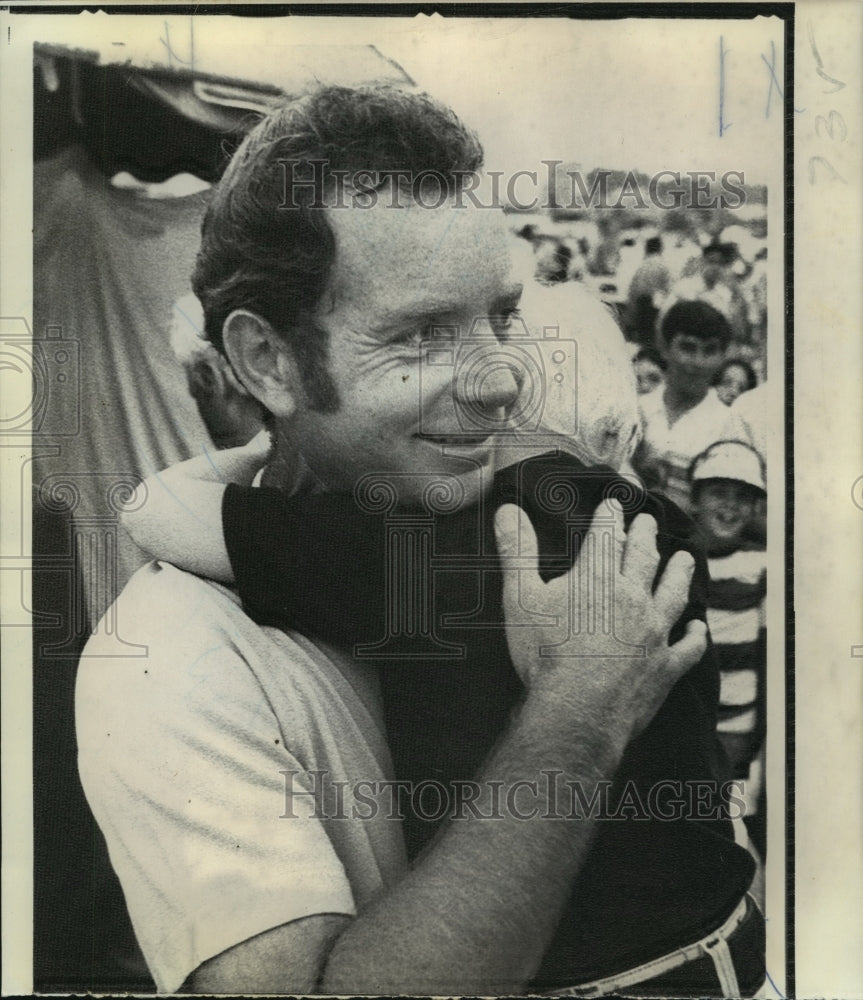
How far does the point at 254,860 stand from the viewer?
6.12 ft

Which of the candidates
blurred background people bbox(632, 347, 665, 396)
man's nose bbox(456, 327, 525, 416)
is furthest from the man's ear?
blurred background people bbox(632, 347, 665, 396)

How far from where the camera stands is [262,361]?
1.93m

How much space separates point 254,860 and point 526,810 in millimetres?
545

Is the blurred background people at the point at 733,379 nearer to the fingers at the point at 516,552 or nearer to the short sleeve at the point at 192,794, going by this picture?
the fingers at the point at 516,552

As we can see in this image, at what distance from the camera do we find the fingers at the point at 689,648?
191cm

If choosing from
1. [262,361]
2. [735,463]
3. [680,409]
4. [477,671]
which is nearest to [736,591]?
[735,463]

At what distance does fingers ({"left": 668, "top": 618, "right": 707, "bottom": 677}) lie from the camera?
191cm

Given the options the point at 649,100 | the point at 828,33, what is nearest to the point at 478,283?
the point at 649,100

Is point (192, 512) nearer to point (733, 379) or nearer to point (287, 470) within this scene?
point (287, 470)

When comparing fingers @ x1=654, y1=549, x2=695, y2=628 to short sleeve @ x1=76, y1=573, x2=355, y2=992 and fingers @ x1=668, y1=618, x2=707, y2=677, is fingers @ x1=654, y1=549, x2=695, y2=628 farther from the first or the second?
short sleeve @ x1=76, y1=573, x2=355, y2=992

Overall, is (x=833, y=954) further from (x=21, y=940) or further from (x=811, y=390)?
(x=21, y=940)

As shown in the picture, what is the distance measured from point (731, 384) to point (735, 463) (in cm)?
16

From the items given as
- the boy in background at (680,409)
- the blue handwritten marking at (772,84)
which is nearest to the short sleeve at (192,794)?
the boy in background at (680,409)

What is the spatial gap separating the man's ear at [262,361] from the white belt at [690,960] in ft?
4.27
